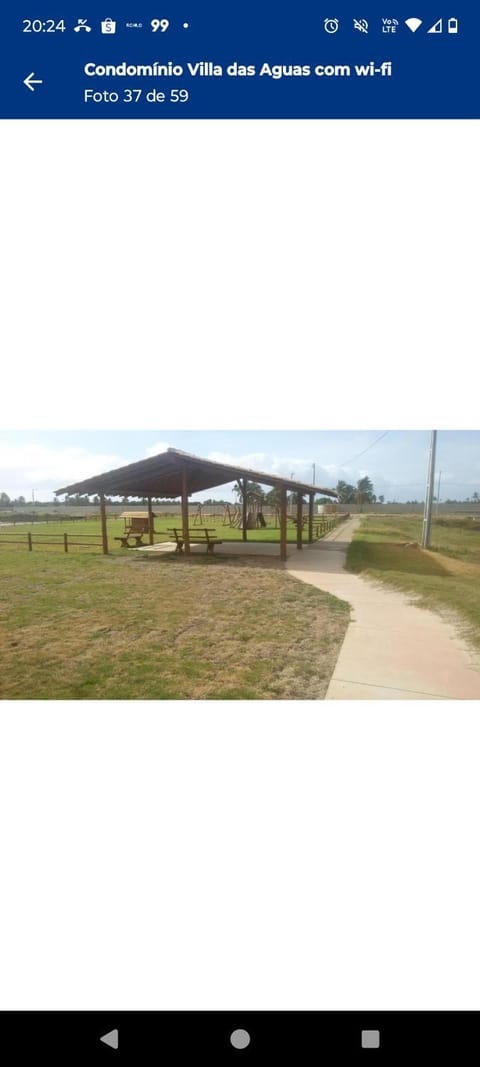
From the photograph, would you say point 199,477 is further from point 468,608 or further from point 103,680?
point 468,608

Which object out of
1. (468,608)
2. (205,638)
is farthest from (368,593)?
(205,638)

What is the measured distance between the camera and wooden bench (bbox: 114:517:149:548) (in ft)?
8.98

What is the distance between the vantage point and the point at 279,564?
394cm

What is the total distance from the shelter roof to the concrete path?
2.72 feet

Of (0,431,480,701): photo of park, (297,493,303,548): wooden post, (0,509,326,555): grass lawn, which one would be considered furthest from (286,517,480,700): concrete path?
(0,509,326,555): grass lawn

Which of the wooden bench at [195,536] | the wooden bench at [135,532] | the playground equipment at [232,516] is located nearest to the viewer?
the wooden bench at [135,532]

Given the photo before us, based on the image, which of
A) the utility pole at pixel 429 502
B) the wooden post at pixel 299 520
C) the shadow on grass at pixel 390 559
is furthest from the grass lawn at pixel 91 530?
the utility pole at pixel 429 502

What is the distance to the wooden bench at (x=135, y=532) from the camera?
2738 millimetres
